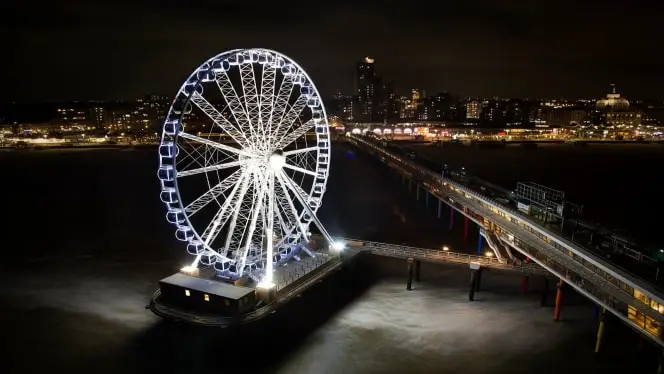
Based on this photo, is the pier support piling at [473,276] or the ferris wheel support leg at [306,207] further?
the pier support piling at [473,276]

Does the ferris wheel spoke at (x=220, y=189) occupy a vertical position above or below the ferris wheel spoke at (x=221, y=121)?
below

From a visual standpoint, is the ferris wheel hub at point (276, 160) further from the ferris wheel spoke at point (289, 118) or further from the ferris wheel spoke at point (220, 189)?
Result: the ferris wheel spoke at point (220, 189)

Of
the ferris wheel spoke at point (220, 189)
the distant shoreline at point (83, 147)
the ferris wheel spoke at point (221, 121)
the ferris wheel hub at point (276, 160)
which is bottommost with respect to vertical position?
the distant shoreline at point (83, 147)

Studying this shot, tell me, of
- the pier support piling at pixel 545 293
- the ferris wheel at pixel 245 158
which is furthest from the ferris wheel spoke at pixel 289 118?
the pier support piling at pixel 545 293

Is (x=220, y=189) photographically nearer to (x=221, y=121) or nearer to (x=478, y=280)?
(x=221, y=121)

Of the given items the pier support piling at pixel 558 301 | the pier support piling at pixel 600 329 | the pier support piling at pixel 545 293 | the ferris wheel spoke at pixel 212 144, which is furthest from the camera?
the pier support piling at pixel 545 293

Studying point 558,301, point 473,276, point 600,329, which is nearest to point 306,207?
point 473,276

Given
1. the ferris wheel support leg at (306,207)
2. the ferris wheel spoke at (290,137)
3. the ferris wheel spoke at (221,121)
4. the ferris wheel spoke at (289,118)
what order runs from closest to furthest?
the ferris wheel spoke at (221,121) < the ferris wheel spoke at (289,118) < the ferris wheel spoke at (290,137) < the ferris wheel support leg at (306,207)
